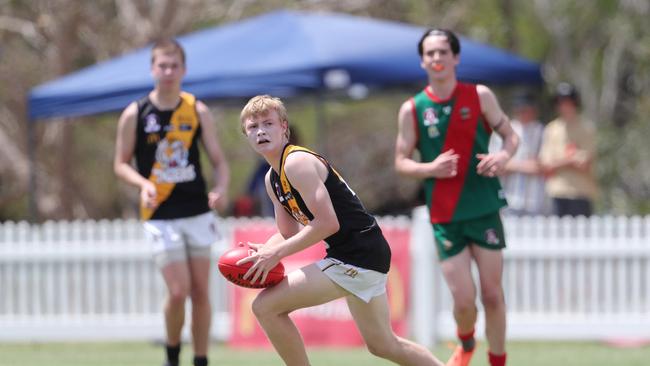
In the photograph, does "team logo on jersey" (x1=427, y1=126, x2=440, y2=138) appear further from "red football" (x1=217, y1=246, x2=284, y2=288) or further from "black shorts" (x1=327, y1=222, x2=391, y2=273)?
"red football" (x1=217, y1=246, x2=284, y2=288)

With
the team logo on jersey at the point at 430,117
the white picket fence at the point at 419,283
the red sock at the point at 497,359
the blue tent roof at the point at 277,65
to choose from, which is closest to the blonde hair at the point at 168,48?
the team logo on jersey at the point at 430,117

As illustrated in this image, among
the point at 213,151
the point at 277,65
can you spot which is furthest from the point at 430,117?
the point at 277,65

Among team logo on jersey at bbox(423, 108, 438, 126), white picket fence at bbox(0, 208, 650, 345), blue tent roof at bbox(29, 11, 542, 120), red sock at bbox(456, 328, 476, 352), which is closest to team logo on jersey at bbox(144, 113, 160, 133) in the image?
team logo on jersey at bbox(423, 108, 438, 126)

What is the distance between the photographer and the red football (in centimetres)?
564

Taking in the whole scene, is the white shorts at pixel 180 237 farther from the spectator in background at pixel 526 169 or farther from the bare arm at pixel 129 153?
the spectator in background at pixel 526 169

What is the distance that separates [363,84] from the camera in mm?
12000

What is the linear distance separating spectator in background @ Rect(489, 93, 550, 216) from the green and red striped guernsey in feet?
13.7

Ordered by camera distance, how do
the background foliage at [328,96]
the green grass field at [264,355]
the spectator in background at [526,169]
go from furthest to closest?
the background foliage at [328,96] < the spectator in background at [526,169] < the green grass field at [264,355]

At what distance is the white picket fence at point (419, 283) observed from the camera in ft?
34.5

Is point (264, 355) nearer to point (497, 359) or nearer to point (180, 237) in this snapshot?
point (180, 237)

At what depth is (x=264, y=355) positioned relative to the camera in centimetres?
997

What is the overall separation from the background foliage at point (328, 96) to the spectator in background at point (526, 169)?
88.8 inches

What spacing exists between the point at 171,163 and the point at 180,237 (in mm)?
467

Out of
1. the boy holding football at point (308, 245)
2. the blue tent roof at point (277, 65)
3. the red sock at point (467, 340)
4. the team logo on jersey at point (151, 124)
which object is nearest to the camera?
the boy holding football at point (308, 245)
